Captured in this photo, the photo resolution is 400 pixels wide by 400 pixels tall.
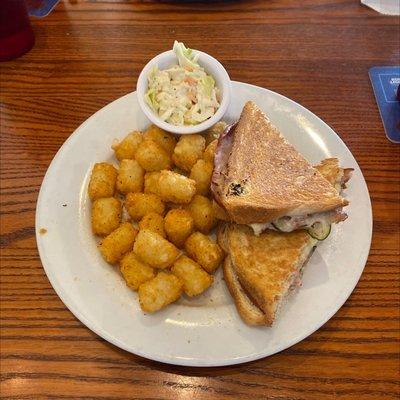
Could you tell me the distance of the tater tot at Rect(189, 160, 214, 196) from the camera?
1.49 meters

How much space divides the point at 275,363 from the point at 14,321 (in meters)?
0.83

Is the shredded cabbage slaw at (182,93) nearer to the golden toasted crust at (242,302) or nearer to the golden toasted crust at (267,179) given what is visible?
the golden toasted crust at (267,179)

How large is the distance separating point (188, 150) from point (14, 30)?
108 centimetres

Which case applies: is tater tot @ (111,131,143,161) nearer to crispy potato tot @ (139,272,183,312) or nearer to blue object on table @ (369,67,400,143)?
crispy potato tot @ (139,272,183,312)

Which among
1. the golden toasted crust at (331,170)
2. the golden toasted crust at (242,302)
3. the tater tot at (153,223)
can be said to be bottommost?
the golden toasted crust at (242,302)

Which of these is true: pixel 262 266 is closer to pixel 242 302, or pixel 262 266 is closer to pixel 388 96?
pixel 242 302

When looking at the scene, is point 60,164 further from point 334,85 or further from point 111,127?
point 334,85

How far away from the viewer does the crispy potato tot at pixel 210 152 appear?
1527 millimetres

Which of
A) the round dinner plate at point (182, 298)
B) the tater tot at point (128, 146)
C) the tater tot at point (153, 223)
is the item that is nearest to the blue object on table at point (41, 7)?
the round dinner plate at point (182, 298)

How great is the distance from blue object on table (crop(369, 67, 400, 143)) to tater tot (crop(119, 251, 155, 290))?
115 centimetres

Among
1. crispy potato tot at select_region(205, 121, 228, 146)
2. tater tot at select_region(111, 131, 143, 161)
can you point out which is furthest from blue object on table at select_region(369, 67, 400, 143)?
tater tot at select_region(111, 131, 143, 161)

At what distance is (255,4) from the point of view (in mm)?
2266

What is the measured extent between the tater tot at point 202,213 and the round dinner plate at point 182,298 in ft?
0.64

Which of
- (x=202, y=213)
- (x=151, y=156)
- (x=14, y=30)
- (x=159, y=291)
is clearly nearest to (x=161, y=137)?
(x=151, y=156)
